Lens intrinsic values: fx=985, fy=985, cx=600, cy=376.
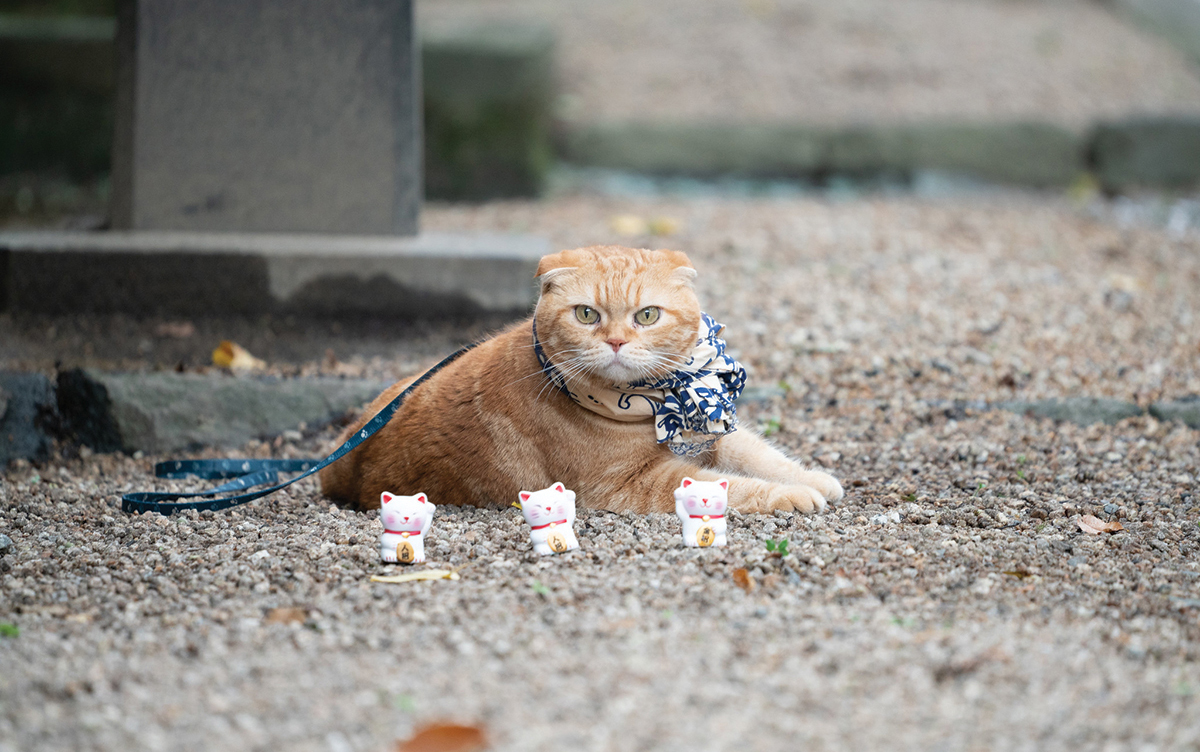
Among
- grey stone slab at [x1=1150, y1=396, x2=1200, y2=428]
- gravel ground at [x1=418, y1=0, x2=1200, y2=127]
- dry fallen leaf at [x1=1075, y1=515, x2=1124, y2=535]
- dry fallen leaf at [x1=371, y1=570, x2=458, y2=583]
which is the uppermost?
gravel ground at [x1=418, y1=0, x2=1200, y2=127]

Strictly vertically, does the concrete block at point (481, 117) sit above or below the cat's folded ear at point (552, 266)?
above

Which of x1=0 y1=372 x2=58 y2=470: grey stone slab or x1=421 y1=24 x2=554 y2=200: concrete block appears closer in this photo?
x1=0 y1=372 x2=58 y2=470: grey stone slab

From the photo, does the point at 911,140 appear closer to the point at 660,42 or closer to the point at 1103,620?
the point at 660,42

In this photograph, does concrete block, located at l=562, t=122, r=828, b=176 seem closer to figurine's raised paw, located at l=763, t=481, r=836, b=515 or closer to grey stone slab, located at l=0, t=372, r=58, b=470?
grey stone slab, located at l=0, t=372, r=58, b=470

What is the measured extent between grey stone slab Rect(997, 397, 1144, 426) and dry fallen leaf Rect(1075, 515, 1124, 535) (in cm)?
110

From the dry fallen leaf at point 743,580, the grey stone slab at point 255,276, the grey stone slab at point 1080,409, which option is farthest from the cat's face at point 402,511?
the grey stone slab at point 1080,409

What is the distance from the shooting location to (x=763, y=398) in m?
4.18

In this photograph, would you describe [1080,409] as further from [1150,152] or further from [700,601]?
[1150,152]

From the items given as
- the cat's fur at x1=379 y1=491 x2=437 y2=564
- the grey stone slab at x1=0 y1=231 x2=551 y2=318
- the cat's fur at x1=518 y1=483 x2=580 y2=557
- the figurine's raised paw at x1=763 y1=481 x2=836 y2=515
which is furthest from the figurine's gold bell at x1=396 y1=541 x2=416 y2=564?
the grey stone slab at x1=0 y1=231 x2=551 y2=318

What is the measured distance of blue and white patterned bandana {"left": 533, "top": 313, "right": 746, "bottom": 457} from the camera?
9.34ft

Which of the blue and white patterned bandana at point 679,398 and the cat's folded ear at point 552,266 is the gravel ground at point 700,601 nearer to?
the blue and white patterned bandana at point 679,398

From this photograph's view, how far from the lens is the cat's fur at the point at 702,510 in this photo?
260 cm

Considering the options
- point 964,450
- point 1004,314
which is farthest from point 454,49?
point 964,450

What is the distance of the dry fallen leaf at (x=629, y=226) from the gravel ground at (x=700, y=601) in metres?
2.12
